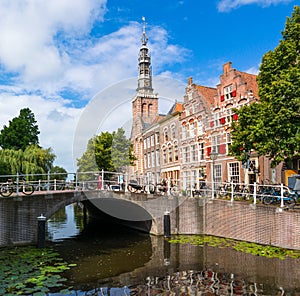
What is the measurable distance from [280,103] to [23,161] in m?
26.7

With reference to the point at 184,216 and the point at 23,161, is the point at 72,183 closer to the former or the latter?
Result: the point at 184,216

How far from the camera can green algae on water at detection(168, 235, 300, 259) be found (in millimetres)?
11642

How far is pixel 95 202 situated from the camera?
861 inches

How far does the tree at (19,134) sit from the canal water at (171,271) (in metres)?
28.3

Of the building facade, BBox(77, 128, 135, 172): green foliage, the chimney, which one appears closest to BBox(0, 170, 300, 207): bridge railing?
the building facade

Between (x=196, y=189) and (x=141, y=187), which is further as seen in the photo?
(x=141, y=187)

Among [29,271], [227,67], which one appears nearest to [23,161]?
[227,67]

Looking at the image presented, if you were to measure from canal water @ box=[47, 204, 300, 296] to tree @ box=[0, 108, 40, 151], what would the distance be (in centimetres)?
2828

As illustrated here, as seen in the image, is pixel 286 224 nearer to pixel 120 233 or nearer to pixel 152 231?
pixel 152 231

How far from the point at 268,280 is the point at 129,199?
951 cm

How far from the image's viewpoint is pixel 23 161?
3195 centimetres

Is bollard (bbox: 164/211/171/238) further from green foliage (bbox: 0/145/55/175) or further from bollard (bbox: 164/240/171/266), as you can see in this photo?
green foliage (bbox: 0/145/55/175)

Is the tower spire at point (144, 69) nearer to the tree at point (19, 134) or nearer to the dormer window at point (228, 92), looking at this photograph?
the tree at point (19, 134)

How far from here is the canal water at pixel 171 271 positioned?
28.2 feet
